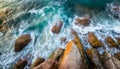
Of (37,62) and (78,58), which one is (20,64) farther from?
(78,58)

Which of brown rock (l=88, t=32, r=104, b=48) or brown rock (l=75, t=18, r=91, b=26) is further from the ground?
brown rock (l=75, t=18, r=91, b=26)

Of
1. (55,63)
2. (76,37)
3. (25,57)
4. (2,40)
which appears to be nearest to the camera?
(55,63)

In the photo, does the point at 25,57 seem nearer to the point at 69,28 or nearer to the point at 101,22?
the point at 69,28

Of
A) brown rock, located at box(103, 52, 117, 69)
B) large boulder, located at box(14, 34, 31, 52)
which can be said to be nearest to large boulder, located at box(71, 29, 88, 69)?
brown rock, located at box(103, 52, 117, 69)

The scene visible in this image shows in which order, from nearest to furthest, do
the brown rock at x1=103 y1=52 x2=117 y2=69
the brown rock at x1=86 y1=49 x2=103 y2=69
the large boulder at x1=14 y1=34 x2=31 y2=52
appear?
1. the brown rock at x1=103 y1=52 x2=117 y2=69
2. the brown rock at x1=86 y1=49 x2=103 y2=69
3. the large boulder at x1=14 y1=34 x2=31 y2=52

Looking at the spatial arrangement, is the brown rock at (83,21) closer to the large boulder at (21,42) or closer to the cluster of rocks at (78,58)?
the cluster of rocks at (78,58)

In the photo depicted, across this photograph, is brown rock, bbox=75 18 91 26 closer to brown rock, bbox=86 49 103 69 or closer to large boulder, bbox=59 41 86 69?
brown rock, bbox=86 49 103 69

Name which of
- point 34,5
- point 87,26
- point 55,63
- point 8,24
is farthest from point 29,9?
point 55,63
